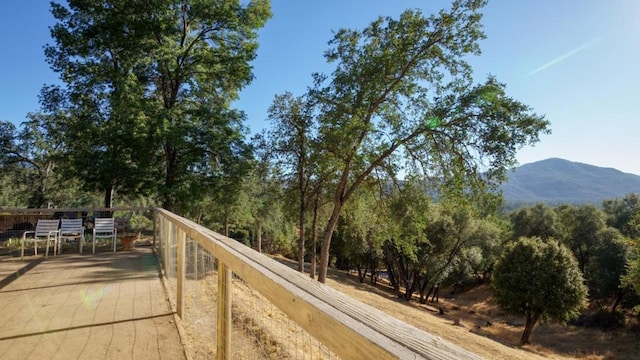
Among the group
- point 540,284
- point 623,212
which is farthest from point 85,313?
point 623,212

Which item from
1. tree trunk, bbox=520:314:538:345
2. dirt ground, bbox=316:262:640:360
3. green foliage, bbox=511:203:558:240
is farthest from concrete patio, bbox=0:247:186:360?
green foliage, bbox=511:203:558:240

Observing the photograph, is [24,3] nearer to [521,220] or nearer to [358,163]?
[358,163]

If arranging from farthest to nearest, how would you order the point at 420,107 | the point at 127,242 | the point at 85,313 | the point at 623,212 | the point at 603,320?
the point at 623,212 → the point at 603,320 → the point at 420,107 → the point at 127,242 → the point at 85,313

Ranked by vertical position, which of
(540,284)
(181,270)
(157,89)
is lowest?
(540,284)

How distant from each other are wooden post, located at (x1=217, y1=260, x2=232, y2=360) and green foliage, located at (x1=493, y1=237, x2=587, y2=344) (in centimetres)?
2195

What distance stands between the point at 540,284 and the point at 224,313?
22157mm

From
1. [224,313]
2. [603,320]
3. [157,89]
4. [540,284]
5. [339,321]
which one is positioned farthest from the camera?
[603,320]

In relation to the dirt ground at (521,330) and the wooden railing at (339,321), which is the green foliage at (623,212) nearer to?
the dirt ground at (521,330)

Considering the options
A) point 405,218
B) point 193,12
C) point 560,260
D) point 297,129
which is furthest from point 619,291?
point 193,12

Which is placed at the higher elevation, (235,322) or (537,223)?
(537,223)

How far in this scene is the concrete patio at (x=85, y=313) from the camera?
3666mm

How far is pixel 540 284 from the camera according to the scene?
2014 centimetres

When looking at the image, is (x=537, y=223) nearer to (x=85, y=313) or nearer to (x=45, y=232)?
(x=45, y=232)

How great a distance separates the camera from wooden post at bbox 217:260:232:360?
8.20 ft
